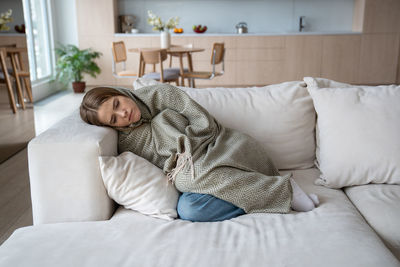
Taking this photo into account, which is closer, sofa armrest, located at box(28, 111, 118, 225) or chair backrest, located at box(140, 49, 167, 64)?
sofa armrest, located at box(28, 111, 118, 225)

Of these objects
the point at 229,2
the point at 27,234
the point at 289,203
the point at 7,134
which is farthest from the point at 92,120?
the point at 229,2

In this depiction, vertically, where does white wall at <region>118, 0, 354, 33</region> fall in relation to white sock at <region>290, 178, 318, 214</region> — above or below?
above

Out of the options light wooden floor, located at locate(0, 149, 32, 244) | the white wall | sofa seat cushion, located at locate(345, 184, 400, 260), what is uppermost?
the white wall

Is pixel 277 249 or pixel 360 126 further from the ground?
pixel 360 126

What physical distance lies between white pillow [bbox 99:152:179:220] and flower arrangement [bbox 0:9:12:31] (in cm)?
269

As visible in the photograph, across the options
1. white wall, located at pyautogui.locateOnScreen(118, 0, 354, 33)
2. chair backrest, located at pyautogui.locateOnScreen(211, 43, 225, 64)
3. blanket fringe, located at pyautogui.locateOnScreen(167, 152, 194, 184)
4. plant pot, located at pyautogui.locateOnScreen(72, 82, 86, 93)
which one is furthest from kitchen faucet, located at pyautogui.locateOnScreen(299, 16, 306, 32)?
blanket fringe, located at pyautogui.locateOnScreen(167, 152, 194, 184)

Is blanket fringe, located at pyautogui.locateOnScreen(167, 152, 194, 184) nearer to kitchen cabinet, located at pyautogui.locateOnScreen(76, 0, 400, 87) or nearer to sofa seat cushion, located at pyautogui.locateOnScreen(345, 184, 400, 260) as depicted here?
sofa seat cushion, located at pyautogui.locateOnScreen(345, 184, 400, 260)

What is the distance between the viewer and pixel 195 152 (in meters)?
1.62

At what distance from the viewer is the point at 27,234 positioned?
1371 mm

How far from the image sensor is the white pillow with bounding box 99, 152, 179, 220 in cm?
150

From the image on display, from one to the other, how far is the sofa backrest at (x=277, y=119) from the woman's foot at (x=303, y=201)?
38 cm

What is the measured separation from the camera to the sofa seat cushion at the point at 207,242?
3.93ft

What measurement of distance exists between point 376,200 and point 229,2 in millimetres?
6270

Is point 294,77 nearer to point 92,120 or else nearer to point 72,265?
point 92,120
